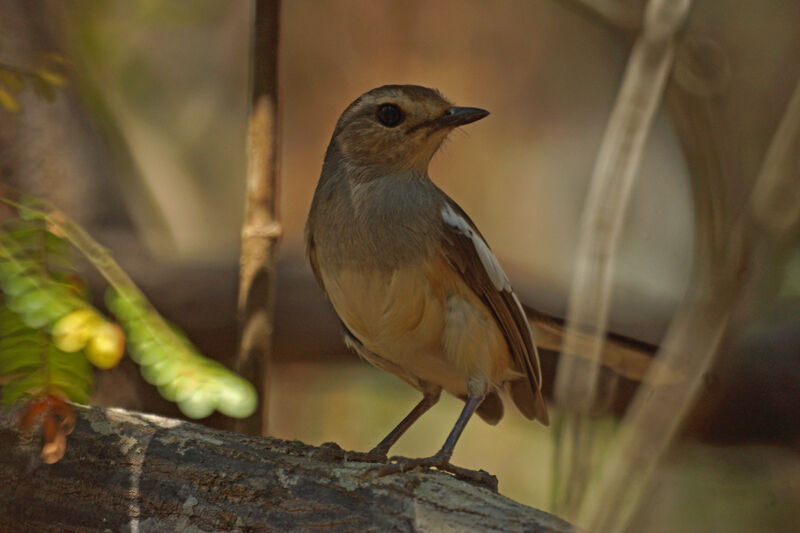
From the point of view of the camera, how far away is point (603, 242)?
3.64 meters

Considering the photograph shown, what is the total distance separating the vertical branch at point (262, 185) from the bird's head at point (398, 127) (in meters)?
0.28

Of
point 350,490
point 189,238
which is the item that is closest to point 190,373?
point 350,490

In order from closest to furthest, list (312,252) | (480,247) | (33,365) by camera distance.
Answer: (33,365) → (480,247) → (312,252)

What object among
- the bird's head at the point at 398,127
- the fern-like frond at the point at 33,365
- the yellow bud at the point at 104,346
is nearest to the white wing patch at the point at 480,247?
the bird's head at the point at 398,127

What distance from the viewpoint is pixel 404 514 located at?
218 cm

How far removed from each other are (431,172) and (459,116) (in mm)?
3745

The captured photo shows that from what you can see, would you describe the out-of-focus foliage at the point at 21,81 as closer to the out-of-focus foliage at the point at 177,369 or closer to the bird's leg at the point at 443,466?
the out-of-focus foliage at the point at 177,369

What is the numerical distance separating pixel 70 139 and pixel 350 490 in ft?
8.89

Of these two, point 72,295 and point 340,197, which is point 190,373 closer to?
point 72,295

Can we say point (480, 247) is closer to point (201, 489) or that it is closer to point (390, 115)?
point (390, 115)

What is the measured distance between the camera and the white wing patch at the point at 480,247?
282 cm

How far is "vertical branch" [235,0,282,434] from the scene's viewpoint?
3.08m

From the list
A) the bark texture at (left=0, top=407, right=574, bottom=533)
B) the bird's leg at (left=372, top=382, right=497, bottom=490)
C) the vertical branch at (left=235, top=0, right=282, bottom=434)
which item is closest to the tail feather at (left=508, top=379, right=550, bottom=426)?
the bird's leg at (left=372, top=382, right=497, bottom=490)

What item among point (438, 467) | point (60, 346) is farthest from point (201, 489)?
point (438, 467)
